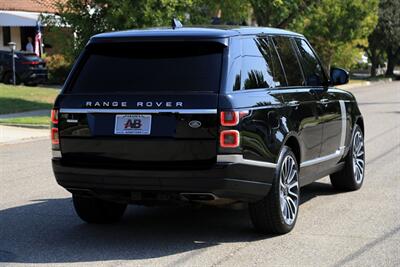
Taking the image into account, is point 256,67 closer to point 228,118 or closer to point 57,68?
point 228,118

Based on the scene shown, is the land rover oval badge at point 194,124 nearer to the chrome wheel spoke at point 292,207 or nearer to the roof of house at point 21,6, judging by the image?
the chrome wheel spoke at point 292,207

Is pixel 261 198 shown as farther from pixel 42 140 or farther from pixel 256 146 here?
pixel 42 140

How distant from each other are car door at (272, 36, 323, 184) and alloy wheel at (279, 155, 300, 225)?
0.27 metres

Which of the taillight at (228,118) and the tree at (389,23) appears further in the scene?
the tree at (389,23)

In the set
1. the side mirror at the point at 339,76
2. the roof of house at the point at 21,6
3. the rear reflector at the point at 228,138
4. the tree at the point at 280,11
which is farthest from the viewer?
the roof of house at the point at 21,6

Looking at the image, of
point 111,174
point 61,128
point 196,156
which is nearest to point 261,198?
point 196,156

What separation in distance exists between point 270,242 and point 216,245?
0.49m

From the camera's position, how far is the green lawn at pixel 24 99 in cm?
2052

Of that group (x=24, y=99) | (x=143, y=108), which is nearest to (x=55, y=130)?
(x=143, y=108)

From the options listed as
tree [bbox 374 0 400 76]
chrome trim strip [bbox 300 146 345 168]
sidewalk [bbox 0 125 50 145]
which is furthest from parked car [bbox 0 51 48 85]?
tree [bbox 374 0 400 76]

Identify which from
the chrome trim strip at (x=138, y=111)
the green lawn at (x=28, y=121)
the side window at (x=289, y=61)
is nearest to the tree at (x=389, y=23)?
the green lawn at (x=28, y=121)

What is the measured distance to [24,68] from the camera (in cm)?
2825

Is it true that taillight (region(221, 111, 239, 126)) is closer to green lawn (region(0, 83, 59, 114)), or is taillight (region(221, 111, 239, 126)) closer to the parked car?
green lawn (region(0, 83, 59, 114))

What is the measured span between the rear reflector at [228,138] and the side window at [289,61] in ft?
4.87
